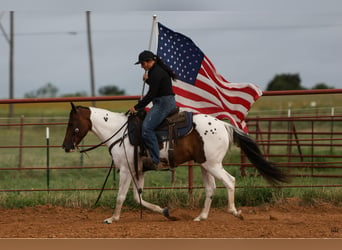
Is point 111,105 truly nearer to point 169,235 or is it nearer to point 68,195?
point 68,195

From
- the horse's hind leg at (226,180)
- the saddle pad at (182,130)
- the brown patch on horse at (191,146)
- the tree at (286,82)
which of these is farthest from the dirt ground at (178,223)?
the tree at (286,82)

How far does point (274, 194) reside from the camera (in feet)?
32.7

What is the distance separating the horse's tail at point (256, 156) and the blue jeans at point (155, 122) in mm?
981

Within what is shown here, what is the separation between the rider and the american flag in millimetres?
915

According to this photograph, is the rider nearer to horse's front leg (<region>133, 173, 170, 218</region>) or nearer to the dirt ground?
horse's front leg (<region>133, 173, 170, 218</region>)

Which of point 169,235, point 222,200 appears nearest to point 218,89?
point 222,200

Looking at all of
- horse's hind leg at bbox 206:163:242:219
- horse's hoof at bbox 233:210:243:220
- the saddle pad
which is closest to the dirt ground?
horse's hoof at bbox 233:210:243:220

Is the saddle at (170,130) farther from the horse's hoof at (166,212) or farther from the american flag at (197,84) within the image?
the american flag at (197,84)

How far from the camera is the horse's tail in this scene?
898 cm

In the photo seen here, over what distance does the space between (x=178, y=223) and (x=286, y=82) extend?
5726 centimetres

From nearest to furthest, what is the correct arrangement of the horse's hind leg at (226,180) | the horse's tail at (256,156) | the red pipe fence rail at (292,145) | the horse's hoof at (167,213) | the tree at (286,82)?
the horse's hind leg at (226,180) < the horse's hoof at (167,213) < the horse's tail at (256,156) < the red pipe fence rail at (292,145) < the tree at (286,82)

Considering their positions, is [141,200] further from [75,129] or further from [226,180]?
[75,129]

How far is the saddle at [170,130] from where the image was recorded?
8750 millimetres

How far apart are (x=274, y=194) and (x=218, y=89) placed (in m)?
1.86
